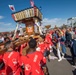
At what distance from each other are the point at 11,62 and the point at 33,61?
0.73m

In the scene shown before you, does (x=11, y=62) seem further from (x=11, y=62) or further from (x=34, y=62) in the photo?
(x=34, y=62)

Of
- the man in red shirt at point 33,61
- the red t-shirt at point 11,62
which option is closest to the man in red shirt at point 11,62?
the red t-shirt at point 11,62

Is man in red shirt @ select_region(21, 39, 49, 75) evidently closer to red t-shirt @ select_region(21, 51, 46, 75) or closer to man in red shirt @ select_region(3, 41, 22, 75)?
red t-shirt @ select_region(21, 51, 46, 75)

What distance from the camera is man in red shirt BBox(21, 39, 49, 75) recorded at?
3.36 metres

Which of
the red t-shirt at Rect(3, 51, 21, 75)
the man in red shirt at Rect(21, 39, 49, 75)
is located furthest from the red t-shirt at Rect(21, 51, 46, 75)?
the red t-shirt at Rect(3, 51, 21, 75)

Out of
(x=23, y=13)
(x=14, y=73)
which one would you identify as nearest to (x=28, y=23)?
(x=23, y=13)

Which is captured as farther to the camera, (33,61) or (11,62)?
(11,62)

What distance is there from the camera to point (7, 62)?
380cm

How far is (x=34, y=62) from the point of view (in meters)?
3.36

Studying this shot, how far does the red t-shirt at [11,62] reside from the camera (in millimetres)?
3764

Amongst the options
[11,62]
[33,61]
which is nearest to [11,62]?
[11,62]

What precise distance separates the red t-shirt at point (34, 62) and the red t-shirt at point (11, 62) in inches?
11.8

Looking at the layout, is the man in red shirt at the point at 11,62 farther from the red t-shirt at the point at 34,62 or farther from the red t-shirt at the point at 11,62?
the red t-shirt at the point at 34,62

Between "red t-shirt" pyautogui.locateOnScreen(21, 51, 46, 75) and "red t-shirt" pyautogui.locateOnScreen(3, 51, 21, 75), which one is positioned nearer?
"red t-shirt" pyautogui.locateOnScreen(21, 51, 46, 75)
